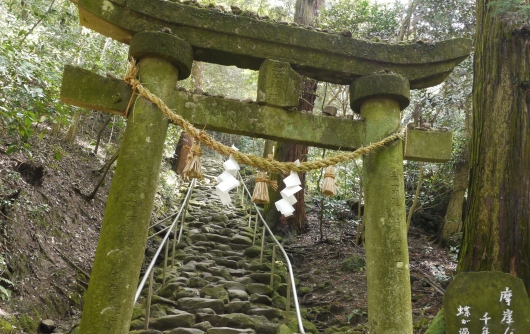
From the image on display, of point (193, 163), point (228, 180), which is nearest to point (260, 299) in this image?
point (228, 180)

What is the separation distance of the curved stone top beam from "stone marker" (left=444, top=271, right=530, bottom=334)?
5.69 ft

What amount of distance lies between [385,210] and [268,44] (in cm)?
163

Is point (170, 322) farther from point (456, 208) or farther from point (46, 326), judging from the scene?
point (456, 208)

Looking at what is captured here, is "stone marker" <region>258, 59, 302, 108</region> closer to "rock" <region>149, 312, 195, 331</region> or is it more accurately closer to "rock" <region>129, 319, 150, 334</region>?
"rock" <region>149, 312, 195, 331</region>

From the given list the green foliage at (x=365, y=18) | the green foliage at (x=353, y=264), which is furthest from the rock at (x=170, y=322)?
the green foliage at (x=365, y=18)

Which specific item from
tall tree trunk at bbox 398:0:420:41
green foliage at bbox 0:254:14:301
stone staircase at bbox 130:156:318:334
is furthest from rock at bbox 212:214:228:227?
tall tree trunk at bbox 398:0:420:41

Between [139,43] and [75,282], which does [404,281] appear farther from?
[75,282]

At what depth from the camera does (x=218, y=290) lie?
5102 mm

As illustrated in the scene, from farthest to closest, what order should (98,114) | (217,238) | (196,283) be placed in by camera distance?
(98,114) → (217,238) → (196,283)

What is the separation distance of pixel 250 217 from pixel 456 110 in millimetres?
4540

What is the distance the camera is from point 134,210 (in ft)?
9.36

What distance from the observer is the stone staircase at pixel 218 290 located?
4.27 metres

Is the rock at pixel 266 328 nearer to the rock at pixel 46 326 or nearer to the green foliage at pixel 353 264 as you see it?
→ the rock at pixel 46 326

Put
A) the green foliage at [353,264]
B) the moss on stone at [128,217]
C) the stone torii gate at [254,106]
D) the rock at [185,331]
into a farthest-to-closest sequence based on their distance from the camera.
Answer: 1. the green foliage at [353,264]
2. the rock at [185,331]
3. the stone torii gate at [254,106]
4. the moss on stone at [128,217]
